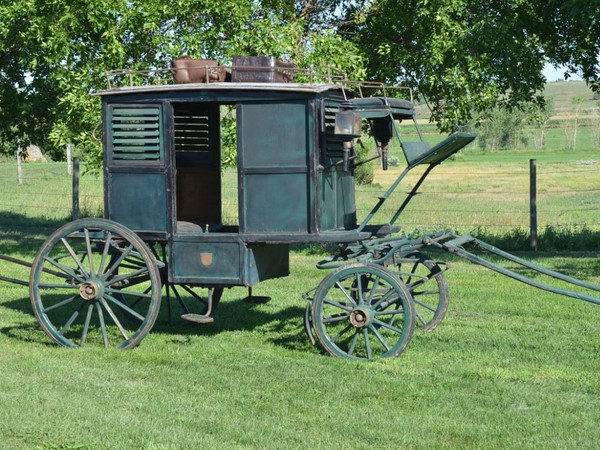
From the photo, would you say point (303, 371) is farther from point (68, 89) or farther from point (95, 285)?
point (68, 89)

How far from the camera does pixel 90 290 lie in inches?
329

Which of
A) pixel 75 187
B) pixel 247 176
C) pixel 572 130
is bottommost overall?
pixel 75 187

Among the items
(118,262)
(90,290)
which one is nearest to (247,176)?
(118,262)

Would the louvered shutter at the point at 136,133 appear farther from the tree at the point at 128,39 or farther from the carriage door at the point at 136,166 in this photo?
the tree at the point at 128,39

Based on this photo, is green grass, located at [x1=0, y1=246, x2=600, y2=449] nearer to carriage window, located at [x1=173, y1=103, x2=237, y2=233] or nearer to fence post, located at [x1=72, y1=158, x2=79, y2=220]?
carriage window, located at [x1=173, y1=103, x2=237, y2=233]

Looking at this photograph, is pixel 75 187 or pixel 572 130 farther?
pixel 572 130

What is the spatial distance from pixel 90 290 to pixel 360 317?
2.37m

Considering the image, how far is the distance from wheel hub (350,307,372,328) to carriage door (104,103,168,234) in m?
1.92

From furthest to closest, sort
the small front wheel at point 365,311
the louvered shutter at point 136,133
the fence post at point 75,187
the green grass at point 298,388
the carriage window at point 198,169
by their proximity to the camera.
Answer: the fence post at point 75,187 < the carriage window at point 198,169 < the louvered shutter at point 136,133 < the small front wheel at point 365,311 < the green grass at point 298,388

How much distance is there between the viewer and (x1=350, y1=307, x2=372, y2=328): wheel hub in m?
7.79

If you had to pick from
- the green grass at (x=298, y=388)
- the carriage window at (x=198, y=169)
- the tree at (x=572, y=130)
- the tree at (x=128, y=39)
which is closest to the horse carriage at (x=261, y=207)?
the green grass at (x=298, y=388)

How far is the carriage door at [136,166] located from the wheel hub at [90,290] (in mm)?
656

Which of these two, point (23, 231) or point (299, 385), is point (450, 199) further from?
point (299, 385)

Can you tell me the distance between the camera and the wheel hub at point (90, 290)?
27.4 feet
